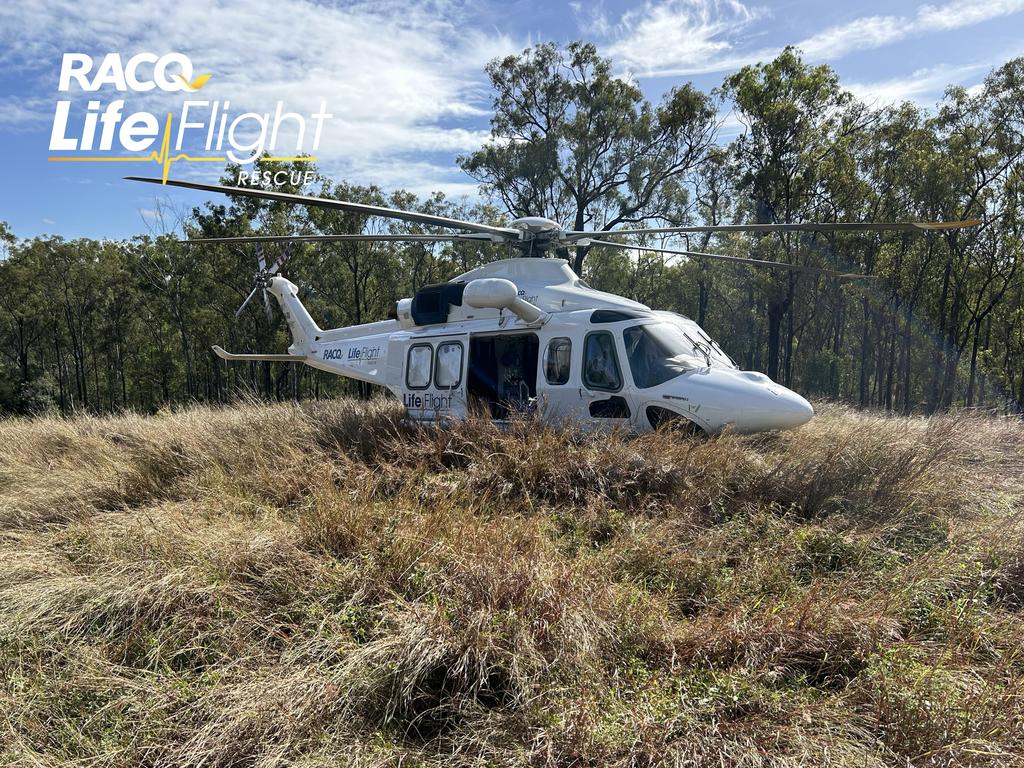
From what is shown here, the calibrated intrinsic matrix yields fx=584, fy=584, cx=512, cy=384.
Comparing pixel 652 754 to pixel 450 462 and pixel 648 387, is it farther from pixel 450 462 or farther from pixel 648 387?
pixel 648 387

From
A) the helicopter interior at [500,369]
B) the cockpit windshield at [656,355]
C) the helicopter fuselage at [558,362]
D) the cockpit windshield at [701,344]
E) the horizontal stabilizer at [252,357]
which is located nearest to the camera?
the helicopter fuselage at [558,362]

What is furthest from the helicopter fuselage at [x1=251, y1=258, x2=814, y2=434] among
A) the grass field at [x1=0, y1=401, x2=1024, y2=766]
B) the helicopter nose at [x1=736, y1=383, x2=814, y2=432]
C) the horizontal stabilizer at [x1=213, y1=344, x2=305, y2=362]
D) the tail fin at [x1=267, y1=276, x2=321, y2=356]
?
the horizontal stabilizer at [x1=213, y1=344, x2=305, y2=362]

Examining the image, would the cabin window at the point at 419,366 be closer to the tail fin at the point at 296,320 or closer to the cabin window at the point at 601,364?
the cabin window at the point at 601,364

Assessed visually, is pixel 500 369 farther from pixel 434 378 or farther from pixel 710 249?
pixel 710 249

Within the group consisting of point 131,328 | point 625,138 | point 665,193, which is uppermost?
point 625,138

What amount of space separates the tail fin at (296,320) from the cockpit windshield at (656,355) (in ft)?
18.8

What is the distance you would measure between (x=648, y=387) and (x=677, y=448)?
1201 mm

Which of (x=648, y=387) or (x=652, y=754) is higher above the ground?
(x=648, y=387)

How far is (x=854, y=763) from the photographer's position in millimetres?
2164

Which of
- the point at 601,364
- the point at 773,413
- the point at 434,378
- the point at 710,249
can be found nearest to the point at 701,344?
the point at 601,364

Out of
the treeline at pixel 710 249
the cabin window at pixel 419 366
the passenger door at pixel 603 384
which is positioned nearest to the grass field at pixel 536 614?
the passenger door at pixel 603 384

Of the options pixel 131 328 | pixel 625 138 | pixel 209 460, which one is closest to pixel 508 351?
pixel 209 460

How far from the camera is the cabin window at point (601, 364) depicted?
21.5 feet

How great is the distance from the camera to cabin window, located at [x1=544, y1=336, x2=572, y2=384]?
22.6 ft
